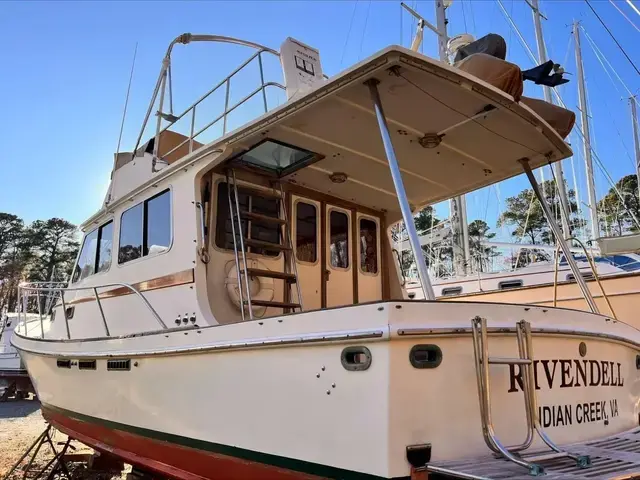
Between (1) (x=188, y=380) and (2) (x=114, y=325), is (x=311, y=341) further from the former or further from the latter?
(2) (x=114, y=325)

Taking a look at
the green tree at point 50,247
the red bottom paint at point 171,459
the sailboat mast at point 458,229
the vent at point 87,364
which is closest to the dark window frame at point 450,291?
the sailboat mast at point 458,229

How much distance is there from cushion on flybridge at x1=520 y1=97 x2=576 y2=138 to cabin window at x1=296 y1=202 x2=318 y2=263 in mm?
2409

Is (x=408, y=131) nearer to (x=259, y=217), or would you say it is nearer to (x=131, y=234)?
(x=259, y=217)

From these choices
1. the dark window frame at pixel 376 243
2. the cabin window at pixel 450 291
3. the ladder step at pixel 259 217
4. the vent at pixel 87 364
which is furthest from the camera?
the cabin window at pixel 450 291

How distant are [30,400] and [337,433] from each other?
1881 cm

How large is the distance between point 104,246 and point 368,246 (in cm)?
311

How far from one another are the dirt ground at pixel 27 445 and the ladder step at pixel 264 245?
15.4ft

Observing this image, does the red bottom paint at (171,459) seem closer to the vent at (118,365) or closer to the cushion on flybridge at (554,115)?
the vent at (118,365)

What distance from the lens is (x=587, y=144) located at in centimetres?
1689

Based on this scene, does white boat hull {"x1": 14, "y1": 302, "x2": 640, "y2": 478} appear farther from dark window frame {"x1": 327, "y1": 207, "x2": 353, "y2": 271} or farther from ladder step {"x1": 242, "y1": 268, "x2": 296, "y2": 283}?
dark window frame {"x1": 327, "y1": 207, "x2": 353, "y2": 271}

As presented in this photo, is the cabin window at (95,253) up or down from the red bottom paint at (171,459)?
up

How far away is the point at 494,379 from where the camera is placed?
2775 mm

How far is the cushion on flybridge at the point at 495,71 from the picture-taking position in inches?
138

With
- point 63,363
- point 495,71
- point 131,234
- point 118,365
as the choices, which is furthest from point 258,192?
point 63,363
